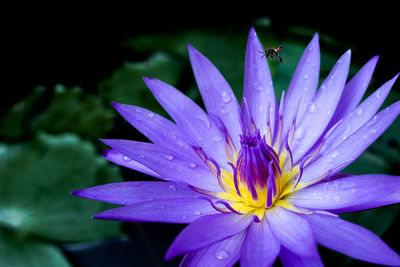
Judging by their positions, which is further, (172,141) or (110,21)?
(110,21)

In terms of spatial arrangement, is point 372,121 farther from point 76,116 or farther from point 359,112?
point 76,116

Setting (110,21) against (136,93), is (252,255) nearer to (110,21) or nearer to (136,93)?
(136,93)

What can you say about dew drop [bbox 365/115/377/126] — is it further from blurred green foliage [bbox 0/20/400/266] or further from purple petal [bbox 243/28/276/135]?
blurred green foliage [bbox 0/20/400/266]

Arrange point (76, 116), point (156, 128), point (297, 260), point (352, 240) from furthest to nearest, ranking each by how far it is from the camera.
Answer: point (76, 116)
point (156, 128)
point (297, 260)
point (352, 240)

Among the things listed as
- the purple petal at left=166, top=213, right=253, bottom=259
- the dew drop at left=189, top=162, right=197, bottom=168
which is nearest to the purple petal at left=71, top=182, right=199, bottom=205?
the dew drop at left=189, top=162, right=197, bottom=168

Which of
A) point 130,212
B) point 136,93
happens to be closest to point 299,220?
point 130,212

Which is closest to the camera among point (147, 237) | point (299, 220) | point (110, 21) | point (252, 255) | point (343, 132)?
point (252, 255)

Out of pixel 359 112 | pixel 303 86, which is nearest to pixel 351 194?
pixel 359 112
